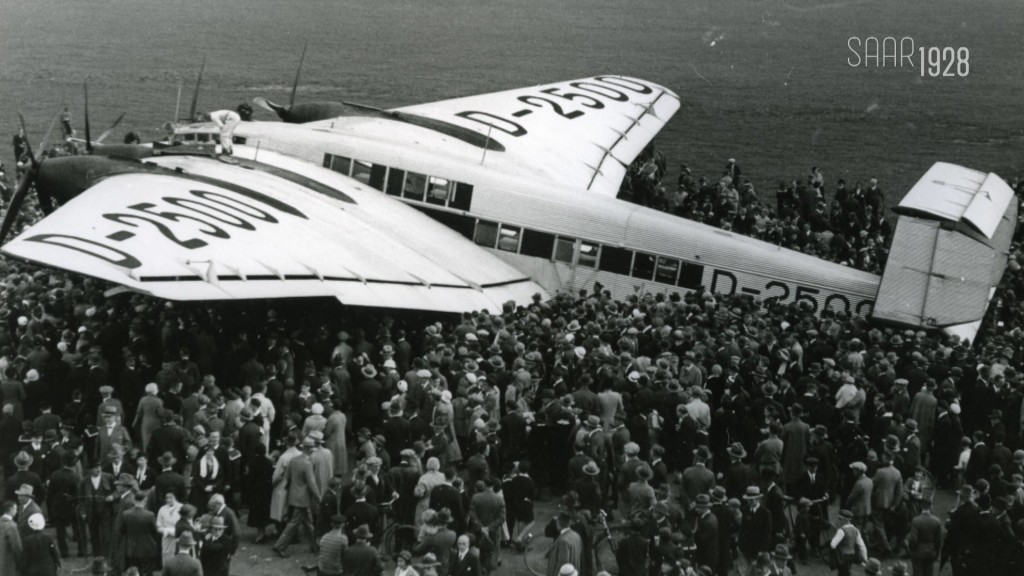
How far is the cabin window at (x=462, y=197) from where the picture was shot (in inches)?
926

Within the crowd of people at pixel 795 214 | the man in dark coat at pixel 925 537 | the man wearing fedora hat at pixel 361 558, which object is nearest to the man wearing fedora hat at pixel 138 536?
the man wearing fedora hat at pixel 361 558

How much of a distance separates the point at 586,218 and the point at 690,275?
240cm

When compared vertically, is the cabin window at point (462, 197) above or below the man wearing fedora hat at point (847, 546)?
above

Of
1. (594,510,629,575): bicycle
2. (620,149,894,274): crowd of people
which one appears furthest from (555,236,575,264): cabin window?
(594,510,629,575): bicycle

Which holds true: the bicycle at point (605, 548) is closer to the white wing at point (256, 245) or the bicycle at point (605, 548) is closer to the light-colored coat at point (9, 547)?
the white wing at point (256, 245)

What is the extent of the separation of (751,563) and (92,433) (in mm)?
9719

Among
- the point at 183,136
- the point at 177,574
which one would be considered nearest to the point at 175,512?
the point at 177,574

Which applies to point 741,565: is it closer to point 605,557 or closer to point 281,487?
point 605,557

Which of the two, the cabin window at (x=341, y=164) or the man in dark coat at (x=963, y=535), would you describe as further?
the cabin window at (x=341, y=164)

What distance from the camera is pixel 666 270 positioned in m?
22.5

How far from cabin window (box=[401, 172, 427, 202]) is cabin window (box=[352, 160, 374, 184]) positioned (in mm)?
896

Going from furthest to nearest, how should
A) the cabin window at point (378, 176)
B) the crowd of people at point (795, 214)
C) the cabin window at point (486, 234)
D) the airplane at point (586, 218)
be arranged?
the crowd of people at point (795, 214) < the cabin window at point (378, 176) < the cabin window at point (486, 234) < the airplane at point (586, 218)

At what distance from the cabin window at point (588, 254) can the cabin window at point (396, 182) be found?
13.7ft

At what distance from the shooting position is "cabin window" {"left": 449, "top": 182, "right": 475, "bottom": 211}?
2353 centimetres
